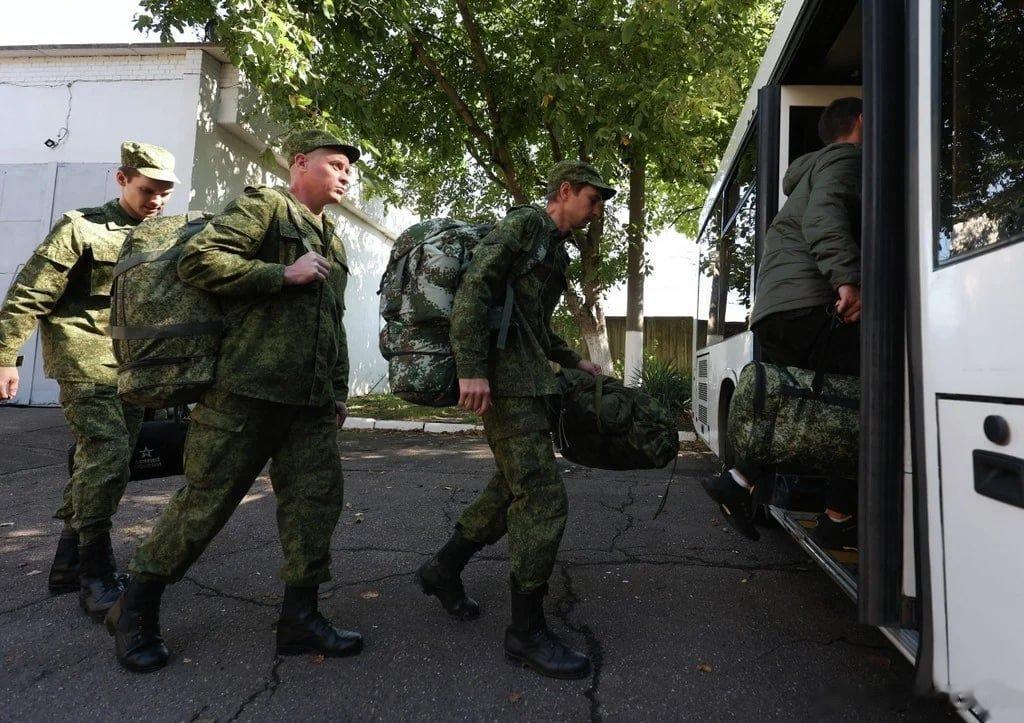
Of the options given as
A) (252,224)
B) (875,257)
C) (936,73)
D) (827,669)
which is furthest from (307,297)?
(827,669)

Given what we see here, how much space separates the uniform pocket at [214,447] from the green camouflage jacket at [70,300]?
881mm

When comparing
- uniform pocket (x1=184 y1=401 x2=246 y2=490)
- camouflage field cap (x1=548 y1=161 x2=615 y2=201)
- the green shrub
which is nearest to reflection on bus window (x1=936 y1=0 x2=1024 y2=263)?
camouflage field cap (x1=548 y1=161 x2=615 y2=201)

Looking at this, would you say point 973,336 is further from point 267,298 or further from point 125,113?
point 125,113

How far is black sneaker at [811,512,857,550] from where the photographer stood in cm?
252

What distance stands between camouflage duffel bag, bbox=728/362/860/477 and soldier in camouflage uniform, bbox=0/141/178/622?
252cm

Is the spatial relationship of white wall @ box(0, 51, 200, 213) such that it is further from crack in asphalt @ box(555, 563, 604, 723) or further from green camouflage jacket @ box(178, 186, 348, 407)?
crack in asphalt @ box(555, 563, 604, 723)

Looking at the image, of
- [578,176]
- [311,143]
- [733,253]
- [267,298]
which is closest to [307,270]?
[267,298]

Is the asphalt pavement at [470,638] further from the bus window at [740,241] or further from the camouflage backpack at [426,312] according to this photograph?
the bus window at [740,241]

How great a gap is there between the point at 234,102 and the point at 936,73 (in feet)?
31.4

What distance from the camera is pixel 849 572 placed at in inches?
91.1

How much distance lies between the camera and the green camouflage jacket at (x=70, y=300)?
2738mm

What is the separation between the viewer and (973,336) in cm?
146

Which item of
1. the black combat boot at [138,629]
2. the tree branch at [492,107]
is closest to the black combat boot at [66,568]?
the black combat boot at [138,629]

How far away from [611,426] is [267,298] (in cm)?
132
